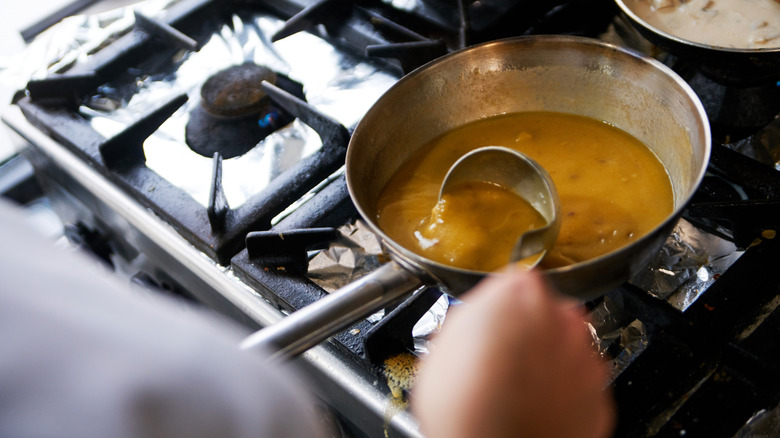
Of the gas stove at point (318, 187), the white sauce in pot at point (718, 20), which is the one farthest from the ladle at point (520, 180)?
the white sauce in pot at point (718, 20)

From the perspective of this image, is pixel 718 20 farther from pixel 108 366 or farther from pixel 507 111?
pixel 108 366

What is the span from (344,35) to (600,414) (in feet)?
2.77

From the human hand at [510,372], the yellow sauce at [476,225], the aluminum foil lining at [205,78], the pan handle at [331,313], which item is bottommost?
the aluminum foil lining at [205,78]

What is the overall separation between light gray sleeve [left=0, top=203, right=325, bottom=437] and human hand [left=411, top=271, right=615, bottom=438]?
0.10 m

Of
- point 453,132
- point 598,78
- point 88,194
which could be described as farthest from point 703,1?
point 88,194

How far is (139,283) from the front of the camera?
3.34 feet

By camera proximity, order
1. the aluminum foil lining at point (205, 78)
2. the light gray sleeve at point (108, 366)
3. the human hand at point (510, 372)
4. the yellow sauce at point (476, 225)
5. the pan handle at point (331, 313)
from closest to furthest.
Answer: the light gray sleeve at point (108, 366) → the human hand at point (510, 372) → the pan handle at point (331, 313) → the yellow sauce at point (476, 225) → the aluminum foil lining at point (205, 78)

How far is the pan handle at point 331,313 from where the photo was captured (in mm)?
528

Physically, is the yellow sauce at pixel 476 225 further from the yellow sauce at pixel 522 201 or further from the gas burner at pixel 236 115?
the gas burner at pixel 236 115

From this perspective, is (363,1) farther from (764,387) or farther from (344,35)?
(764,387)

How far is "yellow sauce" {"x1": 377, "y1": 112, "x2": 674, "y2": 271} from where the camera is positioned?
66 cm

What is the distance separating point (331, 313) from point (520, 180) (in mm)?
256

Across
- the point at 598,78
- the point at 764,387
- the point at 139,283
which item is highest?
the point at 598,78

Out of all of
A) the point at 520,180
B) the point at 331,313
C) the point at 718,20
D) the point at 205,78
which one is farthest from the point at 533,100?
the point at 205,78
